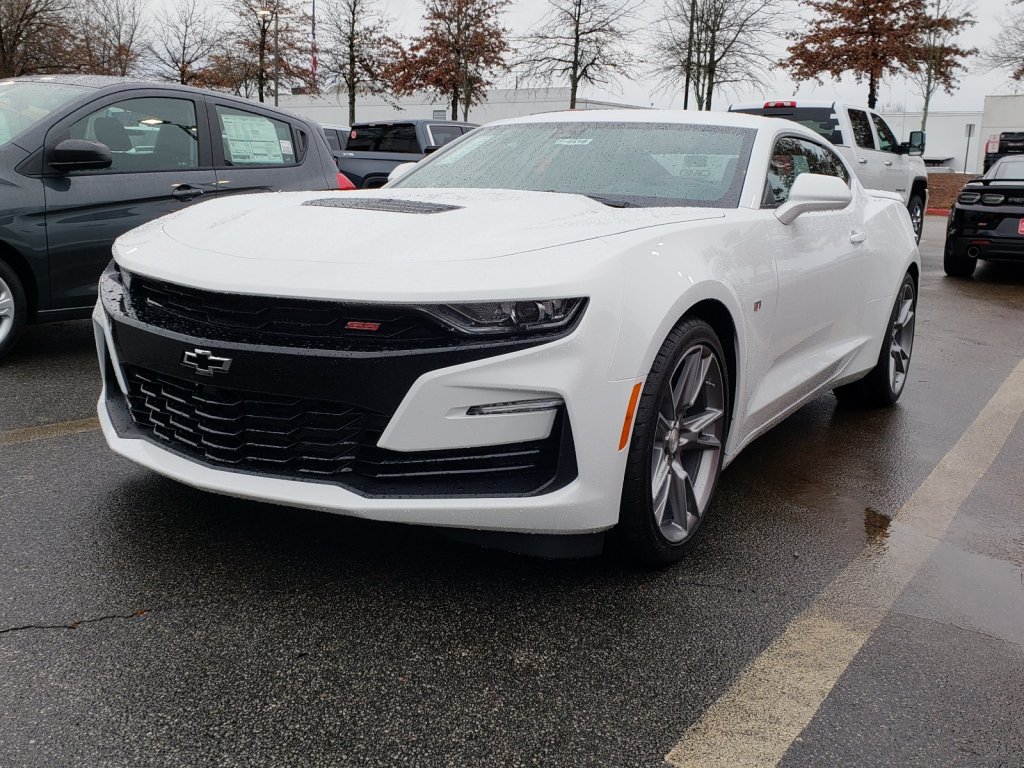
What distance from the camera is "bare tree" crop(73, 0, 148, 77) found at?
34.4 m

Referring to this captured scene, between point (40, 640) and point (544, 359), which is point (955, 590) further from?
point (40, 640)

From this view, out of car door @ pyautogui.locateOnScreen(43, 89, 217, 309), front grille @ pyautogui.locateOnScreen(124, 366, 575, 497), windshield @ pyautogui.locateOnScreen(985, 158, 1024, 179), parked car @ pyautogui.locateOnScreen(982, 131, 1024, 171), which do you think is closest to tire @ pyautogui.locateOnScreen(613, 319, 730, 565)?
front grille @ pyautogui.locateOnScreen(124, 366, 575, 497)

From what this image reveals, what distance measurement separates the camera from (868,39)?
28.0m

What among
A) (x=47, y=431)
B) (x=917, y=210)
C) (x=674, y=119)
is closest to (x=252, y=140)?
(x=47, y=431)

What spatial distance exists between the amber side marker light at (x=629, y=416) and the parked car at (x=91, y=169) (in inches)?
149

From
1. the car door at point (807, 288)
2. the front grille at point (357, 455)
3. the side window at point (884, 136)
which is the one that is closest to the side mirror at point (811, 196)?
the car door at point (807, 288)

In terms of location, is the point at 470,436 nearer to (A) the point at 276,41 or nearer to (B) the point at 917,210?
(B) the point at 917,210

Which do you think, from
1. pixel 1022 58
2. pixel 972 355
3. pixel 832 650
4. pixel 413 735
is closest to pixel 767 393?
pixel 832 650

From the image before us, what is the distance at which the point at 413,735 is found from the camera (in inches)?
80.8

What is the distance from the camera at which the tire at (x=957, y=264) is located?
11266 millimetres

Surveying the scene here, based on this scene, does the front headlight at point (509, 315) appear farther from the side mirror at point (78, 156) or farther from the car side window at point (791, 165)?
the side mirror at point (78, 156)

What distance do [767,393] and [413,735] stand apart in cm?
197

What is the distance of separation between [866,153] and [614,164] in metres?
10.2

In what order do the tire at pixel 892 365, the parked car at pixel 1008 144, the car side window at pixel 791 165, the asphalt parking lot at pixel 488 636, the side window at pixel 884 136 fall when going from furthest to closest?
the parked car at pixel 1008 144
the side window at pixel 884 136
the tire at pixel 892 365
the car side window at pixel 791 165
the asphalt parking lot at pixel 488 636
